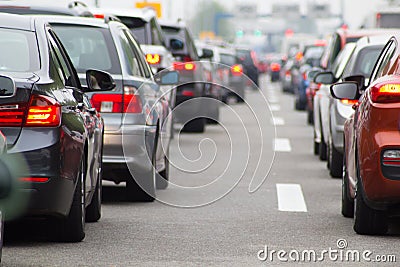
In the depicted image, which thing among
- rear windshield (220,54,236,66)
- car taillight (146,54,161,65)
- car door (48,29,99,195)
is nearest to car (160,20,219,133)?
car taillight (146,54,161,65)

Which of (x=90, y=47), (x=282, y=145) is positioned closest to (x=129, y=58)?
(x=90, y=47)

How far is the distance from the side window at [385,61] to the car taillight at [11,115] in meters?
2.80

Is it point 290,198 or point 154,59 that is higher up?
point 154,59

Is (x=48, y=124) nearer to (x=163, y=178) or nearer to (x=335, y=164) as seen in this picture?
(x=163, y=178)

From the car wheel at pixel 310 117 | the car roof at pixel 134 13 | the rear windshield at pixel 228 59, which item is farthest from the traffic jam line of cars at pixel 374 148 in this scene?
the rear windshield at pixel 228 59

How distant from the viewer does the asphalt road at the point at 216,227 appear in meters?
7.91

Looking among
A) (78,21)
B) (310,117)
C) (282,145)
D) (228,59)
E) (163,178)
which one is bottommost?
(228,59)

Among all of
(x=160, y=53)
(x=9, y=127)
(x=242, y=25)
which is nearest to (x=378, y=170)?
(x=9, y=127)

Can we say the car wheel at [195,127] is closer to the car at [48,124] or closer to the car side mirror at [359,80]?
the car side mirror at [359,80]

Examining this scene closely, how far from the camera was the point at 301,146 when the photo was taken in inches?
790

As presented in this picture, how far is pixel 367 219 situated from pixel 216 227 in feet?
3.87

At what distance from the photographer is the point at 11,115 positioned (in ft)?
25.3

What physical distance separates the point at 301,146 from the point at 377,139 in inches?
451

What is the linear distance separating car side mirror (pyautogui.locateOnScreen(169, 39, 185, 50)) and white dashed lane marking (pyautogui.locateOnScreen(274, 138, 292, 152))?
2.35 m
